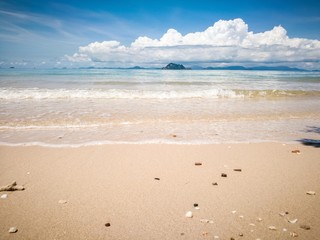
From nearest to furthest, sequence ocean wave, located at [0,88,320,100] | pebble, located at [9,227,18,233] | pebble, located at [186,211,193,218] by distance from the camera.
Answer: pebble, located at [9,227,18,233], pebble, located at [186,211,193,218], ocean wave, located at [0,88,320,100]

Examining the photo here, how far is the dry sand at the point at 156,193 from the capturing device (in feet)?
9.91

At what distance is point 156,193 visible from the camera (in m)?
3.88

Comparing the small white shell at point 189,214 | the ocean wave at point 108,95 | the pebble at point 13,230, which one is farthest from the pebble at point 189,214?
the ocean wave at point 108,95

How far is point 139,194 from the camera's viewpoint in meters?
3.84

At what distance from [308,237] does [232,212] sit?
0.93 metres

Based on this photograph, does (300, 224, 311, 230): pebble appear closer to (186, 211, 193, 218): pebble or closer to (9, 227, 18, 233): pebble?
(186, 211, 193, 218): pebble

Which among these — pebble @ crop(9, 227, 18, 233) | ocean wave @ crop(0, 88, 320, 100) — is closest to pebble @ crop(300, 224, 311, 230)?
pebble @ crop(9, 227, 18, 233)

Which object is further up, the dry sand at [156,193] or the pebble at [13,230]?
the pebble at [13,230]

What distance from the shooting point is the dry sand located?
3.02 metres

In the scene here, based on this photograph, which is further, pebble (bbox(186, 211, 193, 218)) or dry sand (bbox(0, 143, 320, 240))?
pebble (bbox(186, 211, 193, 218))

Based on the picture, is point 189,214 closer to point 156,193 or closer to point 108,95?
point 156,193

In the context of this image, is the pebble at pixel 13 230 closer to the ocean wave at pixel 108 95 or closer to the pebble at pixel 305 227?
the pebble at pixel 305 227

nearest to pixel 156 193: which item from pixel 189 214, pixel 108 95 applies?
pixel 189 214

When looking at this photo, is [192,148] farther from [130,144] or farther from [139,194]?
[139,194]
